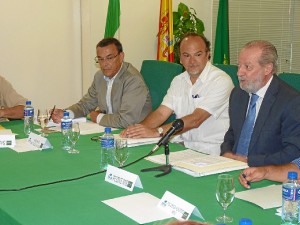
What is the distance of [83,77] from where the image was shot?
18.0 ft

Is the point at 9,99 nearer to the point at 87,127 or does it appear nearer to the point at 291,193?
the point at 87,127

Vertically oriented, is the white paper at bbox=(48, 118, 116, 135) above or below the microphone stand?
below

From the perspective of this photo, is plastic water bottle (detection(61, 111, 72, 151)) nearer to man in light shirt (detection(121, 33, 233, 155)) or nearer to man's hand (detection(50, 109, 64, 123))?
man's hand (detection(50, 109, 64, 123))

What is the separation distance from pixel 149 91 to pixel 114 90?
31 centimetres

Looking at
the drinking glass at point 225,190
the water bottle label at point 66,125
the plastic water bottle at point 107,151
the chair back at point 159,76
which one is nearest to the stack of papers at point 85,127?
the water bottle label at point 66,125

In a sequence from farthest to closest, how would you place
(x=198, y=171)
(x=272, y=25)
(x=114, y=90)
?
(x=272, y=25)
(x=114, y=90)
(x=198, y=171)

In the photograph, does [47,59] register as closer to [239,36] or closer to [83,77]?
[83,77]

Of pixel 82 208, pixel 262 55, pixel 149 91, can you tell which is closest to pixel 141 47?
pixel 149 91

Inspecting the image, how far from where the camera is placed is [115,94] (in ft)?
12.5

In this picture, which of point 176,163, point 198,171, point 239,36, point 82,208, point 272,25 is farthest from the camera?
point 239,36

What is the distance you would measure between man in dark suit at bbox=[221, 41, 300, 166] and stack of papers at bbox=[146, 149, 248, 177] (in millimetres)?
121

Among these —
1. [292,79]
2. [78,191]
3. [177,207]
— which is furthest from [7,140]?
[292,79]

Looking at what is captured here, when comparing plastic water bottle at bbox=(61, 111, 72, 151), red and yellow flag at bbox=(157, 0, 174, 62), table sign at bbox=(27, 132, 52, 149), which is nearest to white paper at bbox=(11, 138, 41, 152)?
table sign at bbox=(27, 132, 52, 149)

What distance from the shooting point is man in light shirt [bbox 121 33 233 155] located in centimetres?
327
